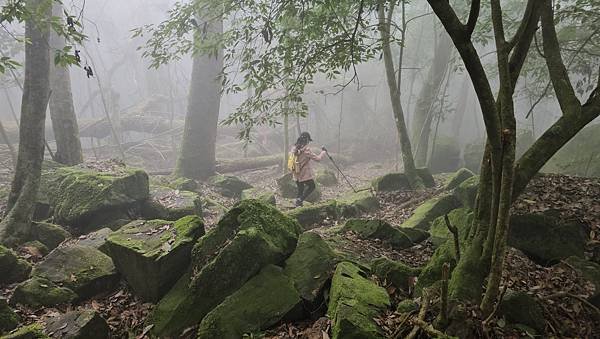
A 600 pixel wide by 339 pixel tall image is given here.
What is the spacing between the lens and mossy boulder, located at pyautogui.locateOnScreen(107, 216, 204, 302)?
5.24 metres

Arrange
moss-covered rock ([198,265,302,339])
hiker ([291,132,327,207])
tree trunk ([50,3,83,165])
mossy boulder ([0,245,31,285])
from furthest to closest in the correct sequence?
tree trunk ([50,3,83,165]), hiker ([291,132,327,207]), mossy boulder ([0,245,31,285]), moss-covered rock ([198,265,302,339])

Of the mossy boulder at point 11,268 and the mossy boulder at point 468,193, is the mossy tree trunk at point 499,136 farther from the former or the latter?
the mossy boulder at point 11,268

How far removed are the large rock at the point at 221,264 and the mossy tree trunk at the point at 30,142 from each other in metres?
3.99

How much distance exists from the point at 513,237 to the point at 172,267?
15.8ft

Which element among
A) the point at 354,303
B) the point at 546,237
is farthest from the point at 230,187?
the point at 354,303

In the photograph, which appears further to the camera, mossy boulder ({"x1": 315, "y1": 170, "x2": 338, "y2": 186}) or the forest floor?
mossy boulder ({"x1": 315, "y1": 170, "x2": 338, "y2": 186})

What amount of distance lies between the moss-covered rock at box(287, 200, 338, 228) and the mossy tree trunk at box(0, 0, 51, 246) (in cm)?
502

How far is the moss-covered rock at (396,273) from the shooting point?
478 centimetres

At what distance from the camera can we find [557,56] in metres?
4.99

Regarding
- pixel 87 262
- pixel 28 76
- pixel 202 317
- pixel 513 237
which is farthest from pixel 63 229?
pixel 513 237

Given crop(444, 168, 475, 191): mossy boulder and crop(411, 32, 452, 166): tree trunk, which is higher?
crop(411, 32, 452, 166): tree trunk

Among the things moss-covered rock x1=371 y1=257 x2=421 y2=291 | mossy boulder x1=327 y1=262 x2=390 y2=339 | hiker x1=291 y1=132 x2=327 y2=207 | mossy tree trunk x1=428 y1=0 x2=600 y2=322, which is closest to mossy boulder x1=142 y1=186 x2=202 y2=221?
hiker x1=291 y1=132 x2=327 y2=207

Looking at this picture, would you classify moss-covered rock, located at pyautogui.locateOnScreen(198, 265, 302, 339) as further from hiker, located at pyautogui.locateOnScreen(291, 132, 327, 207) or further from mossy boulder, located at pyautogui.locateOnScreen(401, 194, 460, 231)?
hiker, located at pyautogui.locateOnScreen(291, 132, 327, 207)

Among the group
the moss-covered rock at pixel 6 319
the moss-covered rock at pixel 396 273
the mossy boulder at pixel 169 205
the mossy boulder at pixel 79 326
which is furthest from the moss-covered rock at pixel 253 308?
the mossy boulder at pixel 169 205
